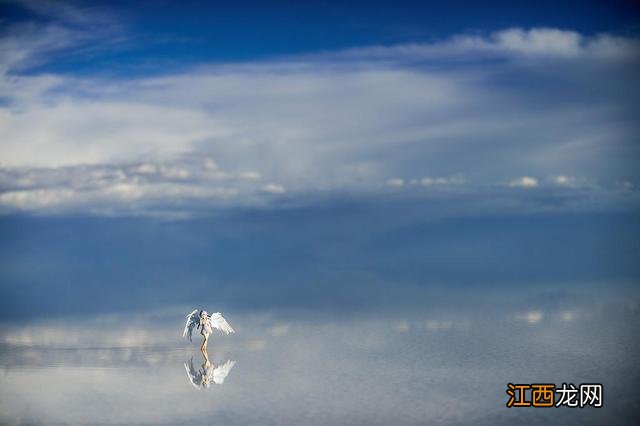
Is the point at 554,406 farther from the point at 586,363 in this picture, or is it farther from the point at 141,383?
the point at 141,383

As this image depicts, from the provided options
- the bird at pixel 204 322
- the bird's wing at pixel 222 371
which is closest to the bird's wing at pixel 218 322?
the bird at pixel 204 322

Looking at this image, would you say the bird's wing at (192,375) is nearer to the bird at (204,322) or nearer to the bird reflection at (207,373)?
the bird reflection at (207,373)

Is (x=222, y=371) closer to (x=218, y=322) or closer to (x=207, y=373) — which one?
(x=207, y=373)

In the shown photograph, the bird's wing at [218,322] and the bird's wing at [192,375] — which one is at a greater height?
the bird's wing at [218,322]

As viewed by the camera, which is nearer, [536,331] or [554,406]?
[554,406]

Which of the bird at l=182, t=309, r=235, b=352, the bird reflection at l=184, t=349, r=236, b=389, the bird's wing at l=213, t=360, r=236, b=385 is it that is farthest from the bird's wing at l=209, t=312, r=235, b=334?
the bird's wing at l=213, t=360, r=236, b=385

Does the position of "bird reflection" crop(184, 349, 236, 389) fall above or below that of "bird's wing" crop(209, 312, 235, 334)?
below

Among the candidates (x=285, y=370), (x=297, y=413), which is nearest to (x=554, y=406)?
(x=297, y=413)

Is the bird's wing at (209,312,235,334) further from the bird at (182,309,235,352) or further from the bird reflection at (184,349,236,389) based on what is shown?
the bird reflection at (184,349,236,389)
